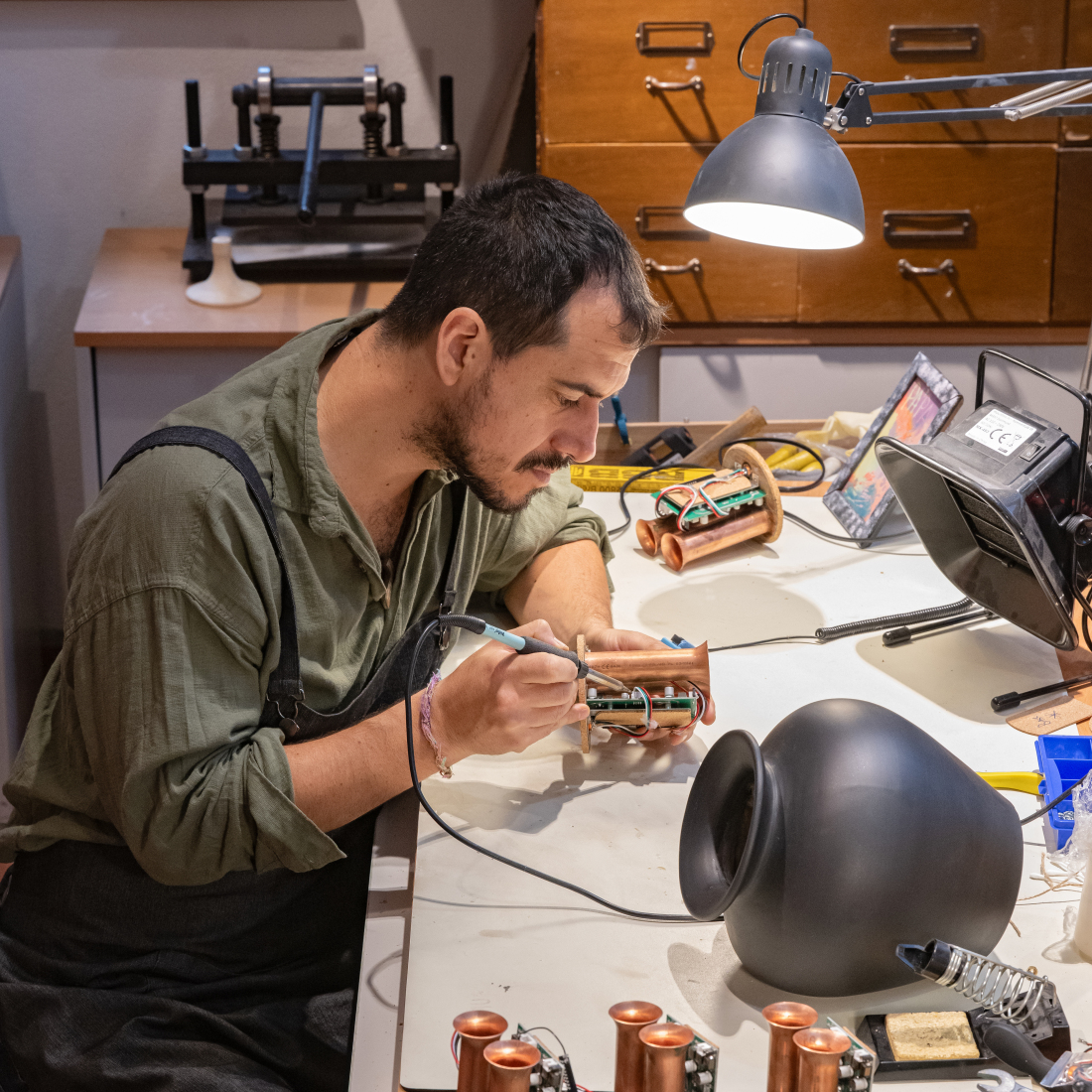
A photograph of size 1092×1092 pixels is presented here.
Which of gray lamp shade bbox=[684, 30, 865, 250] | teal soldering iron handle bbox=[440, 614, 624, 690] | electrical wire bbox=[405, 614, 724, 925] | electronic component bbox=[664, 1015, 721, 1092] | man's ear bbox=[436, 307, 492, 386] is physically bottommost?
electrical wire bbox=[405, 614, 724, 925]

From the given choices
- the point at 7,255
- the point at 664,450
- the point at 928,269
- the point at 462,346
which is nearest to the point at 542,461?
the point at 462,346

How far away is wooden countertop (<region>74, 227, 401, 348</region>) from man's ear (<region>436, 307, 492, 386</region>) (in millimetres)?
1179

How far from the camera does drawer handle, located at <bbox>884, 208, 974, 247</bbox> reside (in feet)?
8.03

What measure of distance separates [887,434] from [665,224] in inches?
35.3

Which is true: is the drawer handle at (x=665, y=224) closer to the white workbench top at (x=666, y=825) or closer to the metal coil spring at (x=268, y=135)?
the metal coil spring at (x=268, y=135)

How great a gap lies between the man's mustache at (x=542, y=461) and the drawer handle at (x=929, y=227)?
148cm

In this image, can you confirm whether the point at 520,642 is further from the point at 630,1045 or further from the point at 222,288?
the point at 222,288

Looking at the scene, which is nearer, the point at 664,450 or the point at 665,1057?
the point at 665,1057

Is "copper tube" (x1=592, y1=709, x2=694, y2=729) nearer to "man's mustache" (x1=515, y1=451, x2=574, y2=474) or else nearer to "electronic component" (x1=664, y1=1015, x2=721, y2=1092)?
"man's mustache" (x1=515, y1=451, x2=574, y2=474)

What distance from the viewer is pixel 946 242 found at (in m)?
2.47

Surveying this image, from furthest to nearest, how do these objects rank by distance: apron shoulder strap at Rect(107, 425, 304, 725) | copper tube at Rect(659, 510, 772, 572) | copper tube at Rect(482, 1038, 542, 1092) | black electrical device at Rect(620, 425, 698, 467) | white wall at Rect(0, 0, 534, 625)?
white wall at Rect(0, 0, 534, 625), black electrical device at Rect(620, 425, 698, 467), copper tube at Rect(659, 510, 772, 572), apron shoulder strap at Rect(107, 425, 304, 725), copper tube at Rect(482, 1038, 542, 1092)

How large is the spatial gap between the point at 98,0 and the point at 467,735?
235 centimetres

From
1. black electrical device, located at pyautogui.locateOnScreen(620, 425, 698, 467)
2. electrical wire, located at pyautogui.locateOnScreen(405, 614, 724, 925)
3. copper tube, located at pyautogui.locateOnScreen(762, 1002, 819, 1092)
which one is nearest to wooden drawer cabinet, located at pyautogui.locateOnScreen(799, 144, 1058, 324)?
black electrical device, located at pyautogui.locateOnScreen(620, 425, 698, 467)

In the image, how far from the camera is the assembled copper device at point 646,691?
48.0 inches
